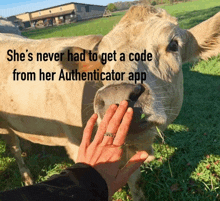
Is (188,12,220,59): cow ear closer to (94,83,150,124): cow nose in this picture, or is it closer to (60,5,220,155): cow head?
(60,5,220,155): cow head

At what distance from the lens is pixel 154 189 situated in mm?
3057

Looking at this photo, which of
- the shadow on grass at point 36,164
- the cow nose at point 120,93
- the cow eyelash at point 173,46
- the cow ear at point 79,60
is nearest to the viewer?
the cow nose at point 120,93

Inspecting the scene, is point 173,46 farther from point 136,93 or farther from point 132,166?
point 132,166

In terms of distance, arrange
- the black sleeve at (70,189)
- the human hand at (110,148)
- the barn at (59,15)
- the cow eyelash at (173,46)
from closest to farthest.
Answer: the black sleeve at (70,189)
the human hand at (110,148)
the cow eyelash at (173,46)
the barn at (59,15)

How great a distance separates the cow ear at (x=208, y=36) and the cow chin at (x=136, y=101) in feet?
5.51

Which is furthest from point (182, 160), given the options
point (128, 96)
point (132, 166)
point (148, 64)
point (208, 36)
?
point (128, 96)

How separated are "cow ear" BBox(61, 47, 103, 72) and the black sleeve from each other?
4.90 ft

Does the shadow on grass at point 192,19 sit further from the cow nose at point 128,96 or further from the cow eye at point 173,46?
the cow nose at point 128,96

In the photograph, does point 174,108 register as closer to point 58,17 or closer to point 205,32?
point 205,32

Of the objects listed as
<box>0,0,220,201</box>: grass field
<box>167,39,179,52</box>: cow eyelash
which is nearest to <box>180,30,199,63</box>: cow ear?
<box>0,0,220,201</box>: grass field

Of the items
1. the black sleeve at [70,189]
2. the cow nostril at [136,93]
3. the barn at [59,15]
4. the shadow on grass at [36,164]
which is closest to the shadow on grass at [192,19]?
the shadow on grass at [36,164]

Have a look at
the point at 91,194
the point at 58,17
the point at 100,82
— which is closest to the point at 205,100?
the point at 100,82

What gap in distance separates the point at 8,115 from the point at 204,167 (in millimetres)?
3450

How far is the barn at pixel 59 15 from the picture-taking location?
64625mm
